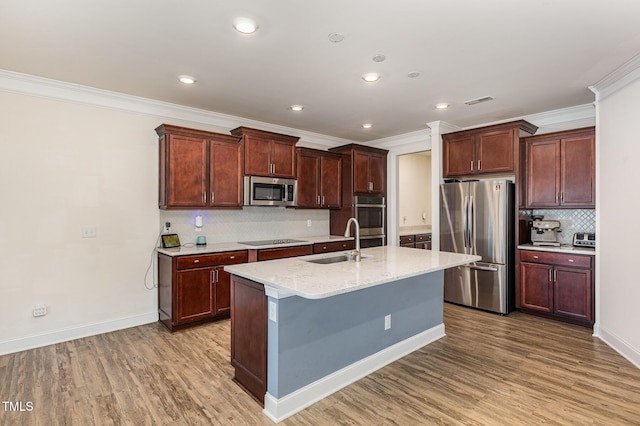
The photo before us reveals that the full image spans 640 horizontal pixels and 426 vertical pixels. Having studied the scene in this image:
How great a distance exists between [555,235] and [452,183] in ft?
4.82

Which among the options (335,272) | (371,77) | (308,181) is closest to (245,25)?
(371,77)

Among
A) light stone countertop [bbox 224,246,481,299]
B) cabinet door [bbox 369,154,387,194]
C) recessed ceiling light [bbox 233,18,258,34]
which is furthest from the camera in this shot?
cabinet door [bbox 369,154,387,194]

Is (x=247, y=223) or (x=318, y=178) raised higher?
(x=318, y=178)

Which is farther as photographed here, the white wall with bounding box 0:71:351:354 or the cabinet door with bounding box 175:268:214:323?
the cabinet door with bounding box 175:268:214:323

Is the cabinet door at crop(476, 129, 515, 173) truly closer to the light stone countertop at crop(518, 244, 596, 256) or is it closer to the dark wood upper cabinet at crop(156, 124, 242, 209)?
the light stone countertop at crop(518, 244, 596, 256)

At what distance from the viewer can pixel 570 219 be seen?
4.48m

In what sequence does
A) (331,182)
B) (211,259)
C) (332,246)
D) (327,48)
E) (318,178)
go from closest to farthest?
(327,48)
(211,259)
(332,246)
(318,178)
(331,182)

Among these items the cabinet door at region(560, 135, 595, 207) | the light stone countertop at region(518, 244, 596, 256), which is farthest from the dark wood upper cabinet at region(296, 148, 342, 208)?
the cabinet door at region(560, 135, 595, 207)

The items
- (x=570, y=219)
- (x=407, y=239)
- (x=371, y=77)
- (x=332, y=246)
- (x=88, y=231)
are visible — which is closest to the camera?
(x=371, y=77)

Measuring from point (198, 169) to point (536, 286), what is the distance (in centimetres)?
449

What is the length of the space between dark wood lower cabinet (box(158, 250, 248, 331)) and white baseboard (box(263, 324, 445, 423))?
73.6 inches

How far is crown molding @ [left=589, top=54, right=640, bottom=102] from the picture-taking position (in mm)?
2965

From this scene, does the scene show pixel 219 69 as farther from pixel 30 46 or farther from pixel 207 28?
pixel 30 46

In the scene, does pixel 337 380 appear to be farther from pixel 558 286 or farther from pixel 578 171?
pixel 578 171
